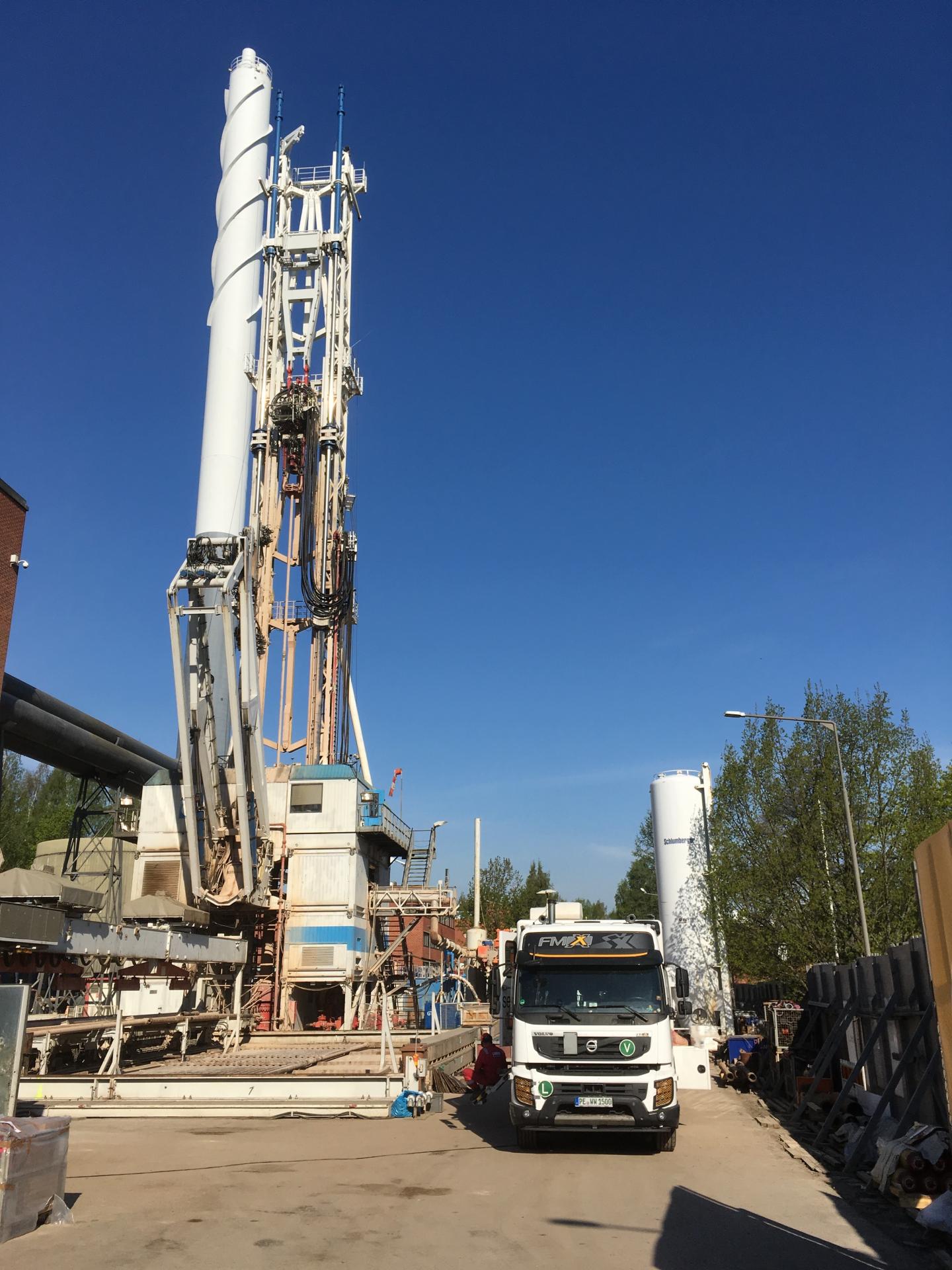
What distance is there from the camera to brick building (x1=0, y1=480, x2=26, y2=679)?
2392cm

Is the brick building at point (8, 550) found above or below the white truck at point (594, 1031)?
above

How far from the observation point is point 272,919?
3228 cm

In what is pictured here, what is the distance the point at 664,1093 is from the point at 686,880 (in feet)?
114

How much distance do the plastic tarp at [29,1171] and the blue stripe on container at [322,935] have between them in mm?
23569

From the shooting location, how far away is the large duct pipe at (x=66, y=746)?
99.0 feet

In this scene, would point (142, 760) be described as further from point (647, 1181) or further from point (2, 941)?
point (647, 1181)

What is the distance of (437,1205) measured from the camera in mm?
9609

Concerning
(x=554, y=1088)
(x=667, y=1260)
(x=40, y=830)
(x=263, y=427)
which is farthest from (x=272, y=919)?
(x=40, y=830)

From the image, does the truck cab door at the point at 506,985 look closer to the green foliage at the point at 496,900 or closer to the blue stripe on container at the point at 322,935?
the blue stripe on container at the point at 322,935

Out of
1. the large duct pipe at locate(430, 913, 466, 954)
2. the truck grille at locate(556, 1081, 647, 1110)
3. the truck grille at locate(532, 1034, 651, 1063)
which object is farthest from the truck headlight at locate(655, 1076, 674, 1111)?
the large duct pipe at locate(430, 913, 466, 954)

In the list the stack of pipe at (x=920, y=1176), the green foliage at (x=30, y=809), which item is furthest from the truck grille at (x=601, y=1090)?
the green foliage at (x=30, y=809)

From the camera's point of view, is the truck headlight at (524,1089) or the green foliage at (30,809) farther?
the green foliage at (30,809)

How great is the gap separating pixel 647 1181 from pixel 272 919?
23.5 metres

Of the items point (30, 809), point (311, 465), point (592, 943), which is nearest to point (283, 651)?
Answer: point (311, 465)
